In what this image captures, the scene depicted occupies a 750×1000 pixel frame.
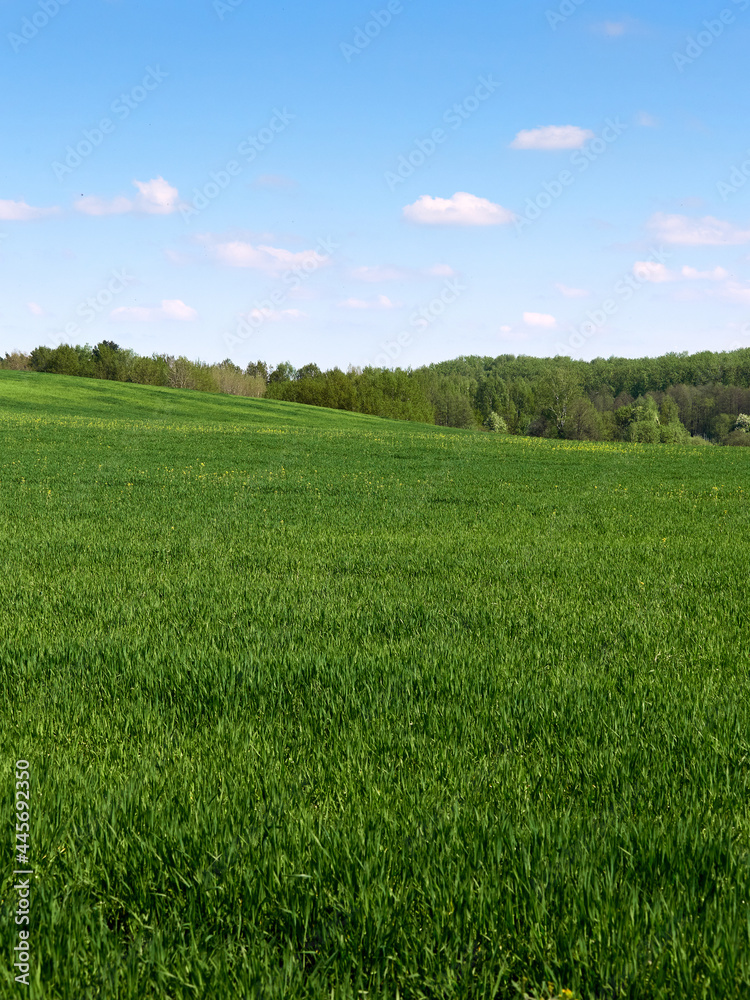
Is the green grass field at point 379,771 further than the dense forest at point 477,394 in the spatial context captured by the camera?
No

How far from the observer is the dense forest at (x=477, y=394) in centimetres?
11200

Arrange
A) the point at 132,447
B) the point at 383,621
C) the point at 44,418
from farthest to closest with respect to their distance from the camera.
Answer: the point at 44,418, the point at 132,447, the point at 383,621

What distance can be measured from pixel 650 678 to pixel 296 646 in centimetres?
299

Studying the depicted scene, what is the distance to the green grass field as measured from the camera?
2.64 meters

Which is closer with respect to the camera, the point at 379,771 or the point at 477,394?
the point at 379,771

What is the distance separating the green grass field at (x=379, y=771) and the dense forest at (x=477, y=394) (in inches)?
3976

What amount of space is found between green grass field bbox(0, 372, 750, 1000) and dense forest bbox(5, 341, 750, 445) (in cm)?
10100

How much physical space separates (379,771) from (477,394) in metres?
172

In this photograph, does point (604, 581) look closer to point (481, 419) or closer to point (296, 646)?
point (296, 646)

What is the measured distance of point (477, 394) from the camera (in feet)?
564

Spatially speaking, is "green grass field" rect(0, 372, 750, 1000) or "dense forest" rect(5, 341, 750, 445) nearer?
"green grass field" rect(0, 372, 750, 1000)

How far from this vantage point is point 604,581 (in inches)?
349

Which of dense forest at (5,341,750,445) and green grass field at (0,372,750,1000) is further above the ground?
dense forest at (5,341,750,445)

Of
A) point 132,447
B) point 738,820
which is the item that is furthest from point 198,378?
point 738,820
